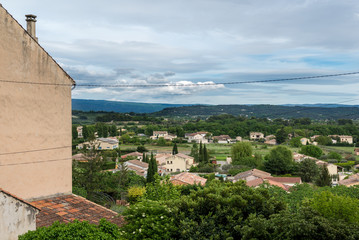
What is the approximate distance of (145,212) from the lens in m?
8.48

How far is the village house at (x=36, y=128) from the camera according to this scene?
357 inches

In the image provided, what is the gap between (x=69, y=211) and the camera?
969cm

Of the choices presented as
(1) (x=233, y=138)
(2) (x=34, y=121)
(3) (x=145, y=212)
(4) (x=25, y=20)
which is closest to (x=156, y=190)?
(3) (x=145, y=212)

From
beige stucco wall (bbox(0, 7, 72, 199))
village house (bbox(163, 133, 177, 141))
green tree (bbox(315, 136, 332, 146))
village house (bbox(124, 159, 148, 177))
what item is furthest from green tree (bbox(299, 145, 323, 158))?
beige stucco wall (bbox(0, 7, 72, 199))

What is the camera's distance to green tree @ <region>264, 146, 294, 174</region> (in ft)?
185

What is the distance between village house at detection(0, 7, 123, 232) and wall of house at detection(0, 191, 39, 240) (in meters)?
0.69

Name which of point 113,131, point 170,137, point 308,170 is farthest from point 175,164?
point 170,137

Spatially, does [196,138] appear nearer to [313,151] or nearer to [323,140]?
[323,140]

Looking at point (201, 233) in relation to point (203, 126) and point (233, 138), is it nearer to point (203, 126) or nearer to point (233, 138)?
point (233, 138)

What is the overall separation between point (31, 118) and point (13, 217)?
3.09m

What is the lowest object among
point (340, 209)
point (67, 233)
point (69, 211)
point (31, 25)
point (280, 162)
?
point (280, 162)

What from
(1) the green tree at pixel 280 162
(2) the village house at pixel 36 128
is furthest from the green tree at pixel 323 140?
(2) the village house at pixel 36 128

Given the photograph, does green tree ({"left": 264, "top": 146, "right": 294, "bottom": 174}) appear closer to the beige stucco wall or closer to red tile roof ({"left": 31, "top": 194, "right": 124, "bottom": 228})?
red tile roof ({"left": 31, "top": 194, "right": 124, "bottom": 228})

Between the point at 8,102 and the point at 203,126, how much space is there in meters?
134
